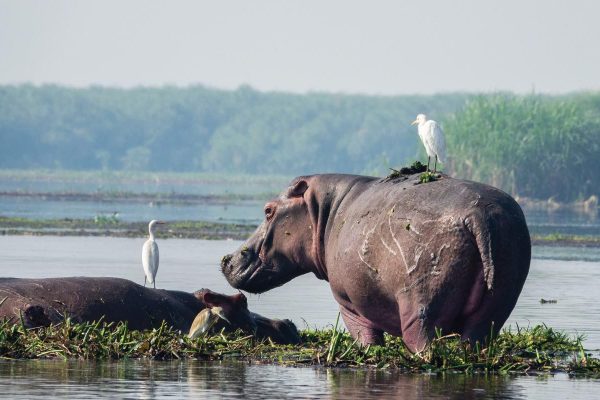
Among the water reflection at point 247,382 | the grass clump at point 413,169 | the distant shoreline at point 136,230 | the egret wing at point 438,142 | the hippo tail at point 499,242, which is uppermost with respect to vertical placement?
the egret wing at point 438,142

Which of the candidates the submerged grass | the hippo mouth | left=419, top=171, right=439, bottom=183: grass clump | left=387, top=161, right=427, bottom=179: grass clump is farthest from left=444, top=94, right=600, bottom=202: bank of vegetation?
A: left=419, top=171, right=439, bottom=183: grass clump

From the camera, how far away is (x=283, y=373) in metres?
12.7

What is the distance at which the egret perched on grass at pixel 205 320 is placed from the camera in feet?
48.2

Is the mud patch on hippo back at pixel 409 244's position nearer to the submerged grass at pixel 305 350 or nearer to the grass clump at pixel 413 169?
the submerged grass at pixel 305 350

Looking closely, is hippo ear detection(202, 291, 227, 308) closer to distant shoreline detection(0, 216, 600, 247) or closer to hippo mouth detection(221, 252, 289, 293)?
hippo mouth detection(221, 252, 289, 293)

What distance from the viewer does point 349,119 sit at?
527 ft

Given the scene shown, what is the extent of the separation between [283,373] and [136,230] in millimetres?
29372

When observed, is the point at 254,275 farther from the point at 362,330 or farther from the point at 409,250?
the point at 409,250

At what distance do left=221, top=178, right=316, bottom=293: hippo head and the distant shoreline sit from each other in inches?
968

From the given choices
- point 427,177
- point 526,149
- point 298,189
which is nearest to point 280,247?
point 298,189

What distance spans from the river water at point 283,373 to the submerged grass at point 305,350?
7.1 inches

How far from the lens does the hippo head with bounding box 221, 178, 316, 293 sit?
13812mm

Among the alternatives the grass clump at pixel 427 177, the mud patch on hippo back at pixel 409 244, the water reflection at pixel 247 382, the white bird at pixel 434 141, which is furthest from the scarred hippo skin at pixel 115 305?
the white bird at pixel 434 141

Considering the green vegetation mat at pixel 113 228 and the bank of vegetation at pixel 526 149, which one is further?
the bank of vegetation at pixel 526 149
